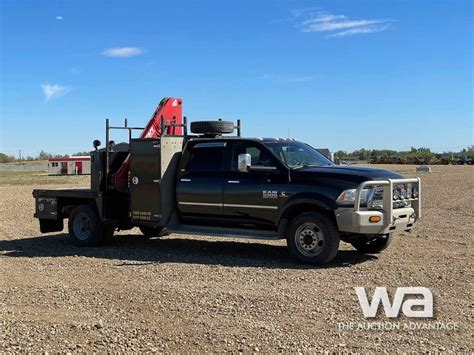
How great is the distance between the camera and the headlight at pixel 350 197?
8.70 metres

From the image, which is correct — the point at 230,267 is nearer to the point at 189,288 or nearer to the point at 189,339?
the point at 189,288

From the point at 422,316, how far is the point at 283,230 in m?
3.54

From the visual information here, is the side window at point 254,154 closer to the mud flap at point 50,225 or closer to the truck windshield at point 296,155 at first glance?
the truck windshield at point 296,155

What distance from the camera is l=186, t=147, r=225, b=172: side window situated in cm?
1020

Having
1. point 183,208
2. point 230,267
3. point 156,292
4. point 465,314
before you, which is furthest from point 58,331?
point 183,208

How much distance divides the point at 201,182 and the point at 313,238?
2329mm

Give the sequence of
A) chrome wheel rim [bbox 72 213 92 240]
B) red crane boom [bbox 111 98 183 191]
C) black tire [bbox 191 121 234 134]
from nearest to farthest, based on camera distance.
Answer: black tire [bbox 191 121 234 134] < red crane boom [bbox 111 98 183 191] < chrome wheel rim [bbox 72 213 92 240]

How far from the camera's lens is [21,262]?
9672 millimetres

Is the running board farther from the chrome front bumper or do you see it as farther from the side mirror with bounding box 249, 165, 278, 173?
the chrome front bumper

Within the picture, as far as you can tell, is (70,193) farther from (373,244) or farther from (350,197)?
(373,244)

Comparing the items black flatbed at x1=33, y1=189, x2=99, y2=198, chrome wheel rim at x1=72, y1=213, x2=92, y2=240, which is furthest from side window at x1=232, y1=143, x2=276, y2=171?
chrome wheel rim at x1=72, y1=213, x2=92, y2=240

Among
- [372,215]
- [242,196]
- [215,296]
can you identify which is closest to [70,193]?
[242,196]

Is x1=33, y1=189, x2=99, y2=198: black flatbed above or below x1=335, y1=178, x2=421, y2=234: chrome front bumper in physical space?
above

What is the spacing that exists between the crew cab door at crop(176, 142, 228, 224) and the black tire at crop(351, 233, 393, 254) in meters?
2.46
